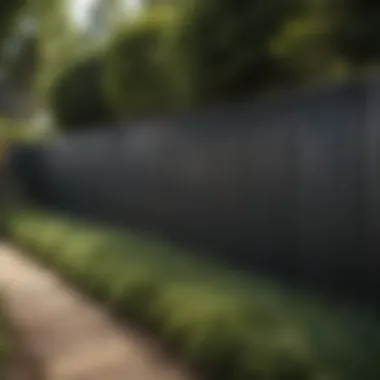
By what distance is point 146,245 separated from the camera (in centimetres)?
820

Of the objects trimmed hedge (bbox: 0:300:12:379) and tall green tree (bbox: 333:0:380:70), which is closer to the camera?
trimmed hedge (bbox: 0:300:12:379)

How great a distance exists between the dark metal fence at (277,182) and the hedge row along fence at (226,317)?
1.28 ft

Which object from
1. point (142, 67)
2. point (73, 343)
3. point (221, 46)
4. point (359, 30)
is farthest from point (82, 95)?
point (73, 343)

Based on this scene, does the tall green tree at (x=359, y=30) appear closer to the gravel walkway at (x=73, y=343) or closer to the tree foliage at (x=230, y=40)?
the tree foliage at (x=230, y=40)

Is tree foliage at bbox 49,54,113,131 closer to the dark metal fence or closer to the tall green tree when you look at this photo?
the dark metal fence

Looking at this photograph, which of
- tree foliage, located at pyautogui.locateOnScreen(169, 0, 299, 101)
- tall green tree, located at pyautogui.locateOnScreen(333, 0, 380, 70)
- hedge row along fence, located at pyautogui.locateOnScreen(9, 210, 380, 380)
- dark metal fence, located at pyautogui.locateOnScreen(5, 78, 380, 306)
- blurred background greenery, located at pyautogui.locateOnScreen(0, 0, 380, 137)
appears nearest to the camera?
hedge row along fence, located at pyautogui.locateOnScreen(9, 210, 380, 380)

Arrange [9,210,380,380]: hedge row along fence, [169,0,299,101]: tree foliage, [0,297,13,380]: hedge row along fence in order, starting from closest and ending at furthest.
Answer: [9,210,380,380]: hedge row along fence
[0,297,13,380]: hedge row along fence
[169,0,299,101]: tree foliage

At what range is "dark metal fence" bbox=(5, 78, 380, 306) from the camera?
4.95 metres

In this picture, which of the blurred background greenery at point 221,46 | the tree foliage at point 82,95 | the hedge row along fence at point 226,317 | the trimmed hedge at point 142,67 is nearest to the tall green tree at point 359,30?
the blurred background greenery at point 221,46

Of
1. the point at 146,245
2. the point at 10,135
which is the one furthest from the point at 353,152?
the point at 10,135

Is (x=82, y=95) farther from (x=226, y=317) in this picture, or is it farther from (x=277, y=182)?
(x=226, y=317)

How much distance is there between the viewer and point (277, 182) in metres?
6.15

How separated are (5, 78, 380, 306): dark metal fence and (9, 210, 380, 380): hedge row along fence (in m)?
0.39

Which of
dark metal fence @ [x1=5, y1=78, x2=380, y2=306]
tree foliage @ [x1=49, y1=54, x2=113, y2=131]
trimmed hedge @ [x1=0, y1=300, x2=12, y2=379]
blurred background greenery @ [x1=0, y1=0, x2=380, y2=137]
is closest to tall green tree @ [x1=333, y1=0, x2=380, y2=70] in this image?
blurred background greenery @ [x1=0, y1=0, x2=380, y2=137]
